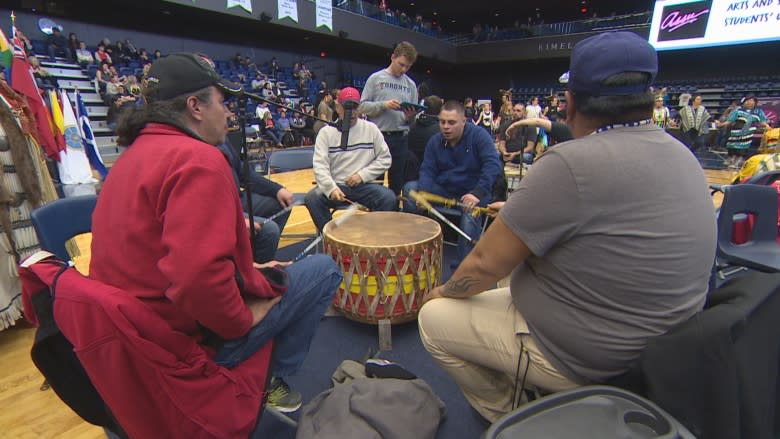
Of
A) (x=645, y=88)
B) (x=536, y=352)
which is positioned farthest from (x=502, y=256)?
(x=645, y=88)

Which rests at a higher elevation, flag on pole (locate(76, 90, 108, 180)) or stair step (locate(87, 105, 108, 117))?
stair step (locate(87, 105, 108, 117))

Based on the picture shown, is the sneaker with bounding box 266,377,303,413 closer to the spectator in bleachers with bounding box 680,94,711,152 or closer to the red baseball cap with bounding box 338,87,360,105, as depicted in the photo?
the red baseball cap with bounding box 338,87,360,105

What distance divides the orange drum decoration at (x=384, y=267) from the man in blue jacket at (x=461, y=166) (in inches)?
34.8

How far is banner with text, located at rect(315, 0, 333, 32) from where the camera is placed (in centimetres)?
1257

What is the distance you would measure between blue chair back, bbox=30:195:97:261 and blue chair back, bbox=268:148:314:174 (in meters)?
2.46

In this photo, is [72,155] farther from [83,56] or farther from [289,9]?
[289,9]

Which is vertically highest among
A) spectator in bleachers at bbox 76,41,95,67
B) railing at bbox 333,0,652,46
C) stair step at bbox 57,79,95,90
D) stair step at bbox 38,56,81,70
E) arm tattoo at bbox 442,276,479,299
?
railing at bbox 333,0,652,46

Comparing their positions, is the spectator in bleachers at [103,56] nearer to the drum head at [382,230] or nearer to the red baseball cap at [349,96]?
the red baseball cap at [349,96]

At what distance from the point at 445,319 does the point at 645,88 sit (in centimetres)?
90

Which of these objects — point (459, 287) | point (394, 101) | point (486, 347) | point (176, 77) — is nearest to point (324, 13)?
point (394, 101)

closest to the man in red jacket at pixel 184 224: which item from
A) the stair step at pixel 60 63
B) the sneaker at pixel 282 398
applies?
the sneaker at pixel 282 398

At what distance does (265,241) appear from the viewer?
2.63 meters

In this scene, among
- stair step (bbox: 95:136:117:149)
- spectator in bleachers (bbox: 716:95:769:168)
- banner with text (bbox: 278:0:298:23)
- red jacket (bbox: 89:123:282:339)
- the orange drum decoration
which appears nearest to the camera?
red jacket (bbox: 89:123:282:339)

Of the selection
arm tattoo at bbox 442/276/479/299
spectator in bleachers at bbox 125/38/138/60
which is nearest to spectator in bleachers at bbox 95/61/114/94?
spectator in bleachers at bbox 125/38/138/60
